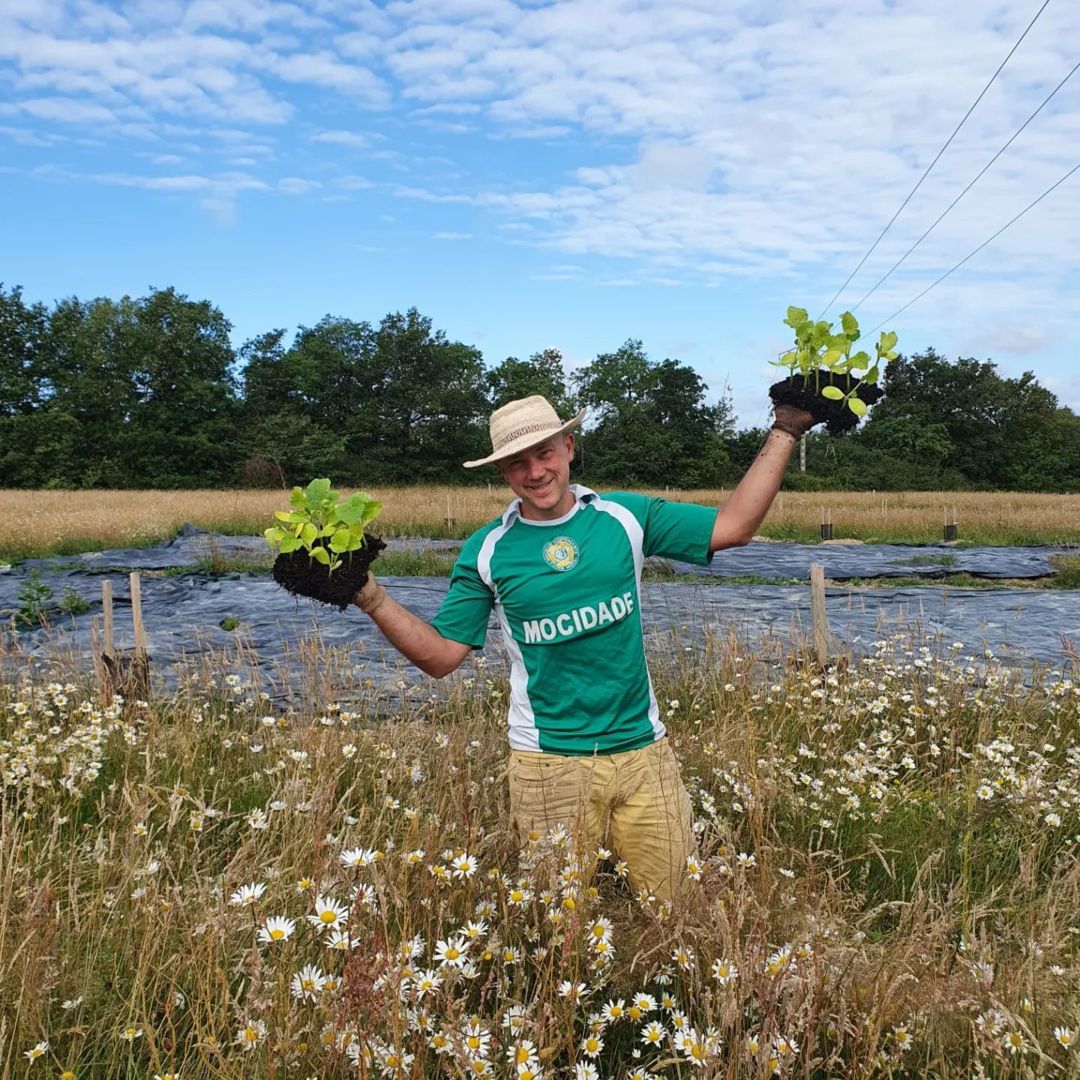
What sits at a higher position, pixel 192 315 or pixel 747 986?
pixel 192 315

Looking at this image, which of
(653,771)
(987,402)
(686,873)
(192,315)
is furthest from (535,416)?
(987,402)

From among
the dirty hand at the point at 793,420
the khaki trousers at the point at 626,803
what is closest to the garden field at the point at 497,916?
the khaki trousers at the point at 626,803

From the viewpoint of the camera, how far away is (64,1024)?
72.0 inches

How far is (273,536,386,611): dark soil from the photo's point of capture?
2336 millimetres

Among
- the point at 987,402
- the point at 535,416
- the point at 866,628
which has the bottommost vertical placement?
the point at 866,628

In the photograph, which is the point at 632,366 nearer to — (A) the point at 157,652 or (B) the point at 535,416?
(A) the point at 157,652

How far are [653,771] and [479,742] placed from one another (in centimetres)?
135

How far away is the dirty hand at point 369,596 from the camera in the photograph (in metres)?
2.44

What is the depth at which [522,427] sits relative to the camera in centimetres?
265

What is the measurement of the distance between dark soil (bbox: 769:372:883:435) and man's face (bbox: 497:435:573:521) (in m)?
0.68

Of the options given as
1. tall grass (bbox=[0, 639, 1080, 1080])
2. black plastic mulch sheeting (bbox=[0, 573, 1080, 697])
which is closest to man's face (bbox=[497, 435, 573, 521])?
tall grass (bbox=[0, 639, 1080, 1080])

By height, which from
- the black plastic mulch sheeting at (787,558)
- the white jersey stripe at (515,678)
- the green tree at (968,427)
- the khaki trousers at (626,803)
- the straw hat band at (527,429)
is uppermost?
the green tree at (968,427)

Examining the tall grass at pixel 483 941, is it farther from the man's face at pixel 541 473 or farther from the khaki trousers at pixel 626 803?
the man's face at pixel 541 473

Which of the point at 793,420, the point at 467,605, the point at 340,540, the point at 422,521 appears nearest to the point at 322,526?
the point at 340,540
